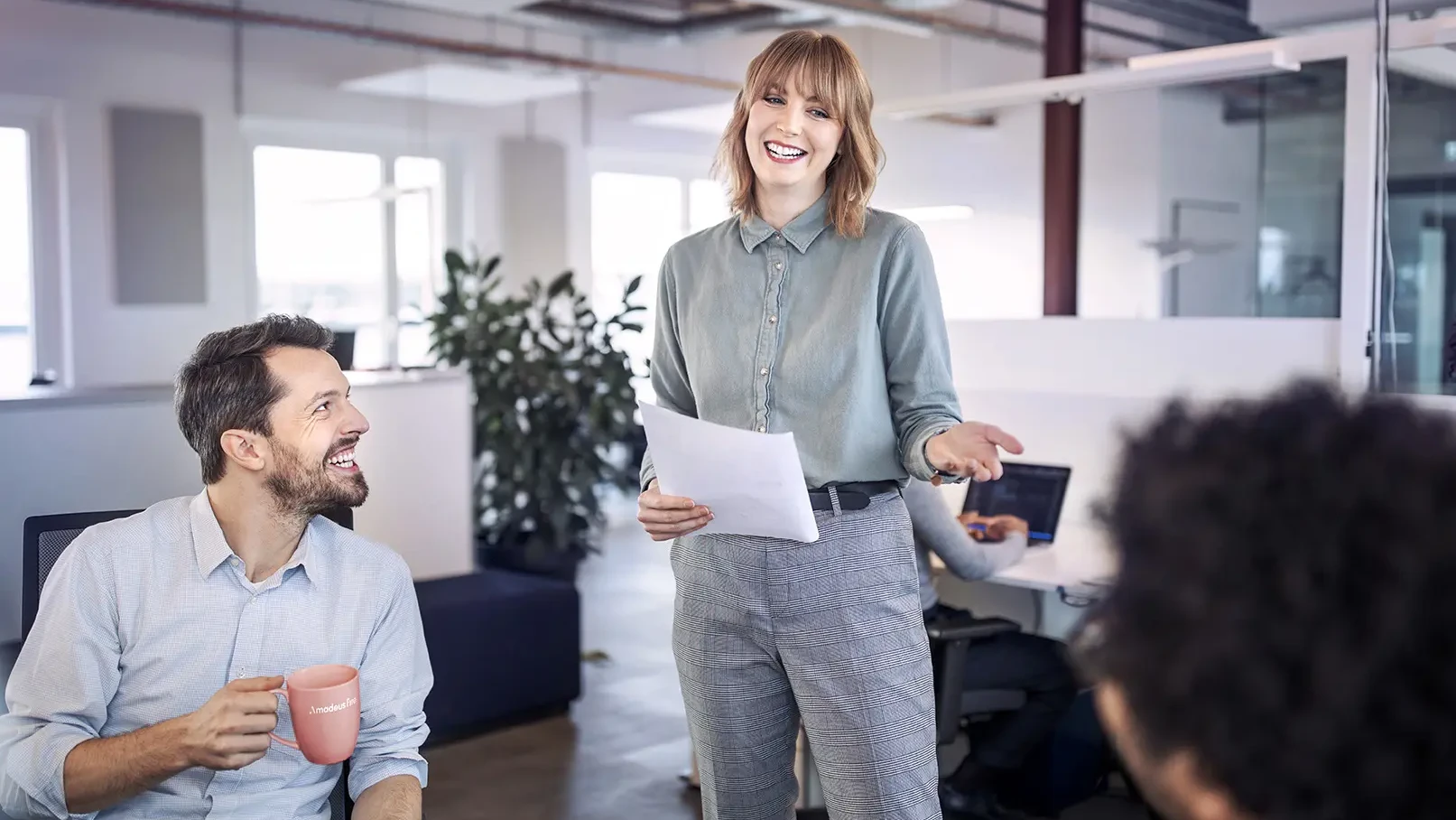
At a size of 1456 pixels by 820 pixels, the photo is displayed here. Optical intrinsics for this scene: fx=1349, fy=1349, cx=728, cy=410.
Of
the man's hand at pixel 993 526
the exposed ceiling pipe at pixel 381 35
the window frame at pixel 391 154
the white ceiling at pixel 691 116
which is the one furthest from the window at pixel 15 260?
the man's hand at pixel 993 526

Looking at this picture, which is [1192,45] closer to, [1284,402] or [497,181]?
[497,181]

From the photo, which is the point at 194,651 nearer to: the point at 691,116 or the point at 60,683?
the point at 60,683

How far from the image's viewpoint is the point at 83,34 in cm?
673

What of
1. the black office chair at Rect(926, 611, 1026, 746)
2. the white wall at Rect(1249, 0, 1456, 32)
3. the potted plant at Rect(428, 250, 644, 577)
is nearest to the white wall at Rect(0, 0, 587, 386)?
the potted plant at Rect(428, 250, 644, 577)

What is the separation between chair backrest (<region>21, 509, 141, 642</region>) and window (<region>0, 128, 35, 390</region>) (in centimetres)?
541

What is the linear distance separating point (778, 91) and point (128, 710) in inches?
44.5

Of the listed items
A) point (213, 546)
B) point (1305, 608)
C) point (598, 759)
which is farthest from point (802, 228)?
point (598, 759)

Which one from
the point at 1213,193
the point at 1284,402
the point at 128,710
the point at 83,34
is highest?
the point at 83,34

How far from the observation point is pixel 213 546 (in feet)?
5.62

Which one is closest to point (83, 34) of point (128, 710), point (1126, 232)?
point (128, 710)

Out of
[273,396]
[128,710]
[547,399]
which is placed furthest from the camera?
[547,399]

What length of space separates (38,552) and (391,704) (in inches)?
21.6

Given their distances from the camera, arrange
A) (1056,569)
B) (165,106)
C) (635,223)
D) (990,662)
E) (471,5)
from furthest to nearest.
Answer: (635,223)
(165,106)
(471,5)
(1056,569)
(990,662)

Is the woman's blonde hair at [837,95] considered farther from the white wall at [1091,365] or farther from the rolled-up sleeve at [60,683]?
the white wall at [1091,365]
